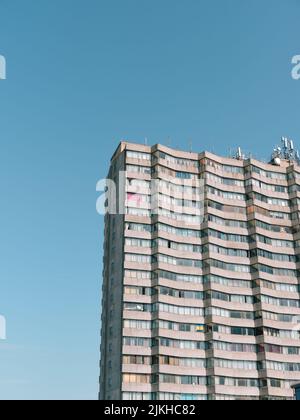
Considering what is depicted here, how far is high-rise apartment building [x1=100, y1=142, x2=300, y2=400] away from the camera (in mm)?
107500

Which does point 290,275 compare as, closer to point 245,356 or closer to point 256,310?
point 256,310

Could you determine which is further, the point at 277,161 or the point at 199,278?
the point at 277,161

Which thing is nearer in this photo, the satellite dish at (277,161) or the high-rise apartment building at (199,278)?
the high-rise apartment building at (199,278)

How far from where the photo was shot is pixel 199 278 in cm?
11875

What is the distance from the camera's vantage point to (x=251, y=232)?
12756 cm

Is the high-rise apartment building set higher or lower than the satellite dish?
lower

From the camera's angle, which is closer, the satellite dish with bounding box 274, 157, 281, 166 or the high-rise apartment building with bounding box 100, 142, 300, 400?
the high-rise apartment building with bounding box 100, 142, 300, 400

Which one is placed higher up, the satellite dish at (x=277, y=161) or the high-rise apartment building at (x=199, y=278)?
the satellite dish at (x=277, y=161)

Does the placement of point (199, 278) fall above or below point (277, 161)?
below

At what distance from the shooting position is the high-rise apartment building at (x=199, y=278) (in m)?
108

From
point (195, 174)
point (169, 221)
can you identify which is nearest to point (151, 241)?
point (169, 221)
